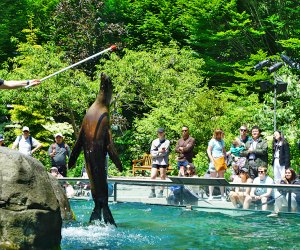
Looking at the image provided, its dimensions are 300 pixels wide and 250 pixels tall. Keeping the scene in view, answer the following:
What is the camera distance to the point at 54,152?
59.8 ft

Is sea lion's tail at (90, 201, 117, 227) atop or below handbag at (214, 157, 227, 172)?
below

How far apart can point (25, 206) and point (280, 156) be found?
9.20 metres

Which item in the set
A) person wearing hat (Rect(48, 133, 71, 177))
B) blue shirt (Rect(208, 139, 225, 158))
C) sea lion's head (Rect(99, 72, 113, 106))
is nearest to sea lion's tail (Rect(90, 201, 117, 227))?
sea lion's head (Rect(99, 72, 113, 106))

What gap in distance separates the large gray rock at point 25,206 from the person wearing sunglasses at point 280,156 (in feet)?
28.2

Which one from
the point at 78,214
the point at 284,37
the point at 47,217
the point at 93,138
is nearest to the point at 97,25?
the point at 284,37

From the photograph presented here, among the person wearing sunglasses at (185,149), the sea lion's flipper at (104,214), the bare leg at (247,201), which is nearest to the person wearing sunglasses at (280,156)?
the person wearing sunglasses at (185,149)

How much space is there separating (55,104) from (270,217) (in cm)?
1867

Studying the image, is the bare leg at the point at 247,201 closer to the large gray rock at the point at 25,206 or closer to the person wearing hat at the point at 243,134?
the person wearing hat at the point at 243,134

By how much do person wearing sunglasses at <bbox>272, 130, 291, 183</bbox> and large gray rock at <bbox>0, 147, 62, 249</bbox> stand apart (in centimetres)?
859

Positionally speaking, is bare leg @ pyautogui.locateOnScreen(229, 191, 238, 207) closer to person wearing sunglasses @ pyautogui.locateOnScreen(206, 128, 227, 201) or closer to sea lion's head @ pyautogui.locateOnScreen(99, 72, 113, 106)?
person wearing sunglasses @ pyautogui.locateOnScreen(206, 128, 227, 201)

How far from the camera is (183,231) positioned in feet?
37.7

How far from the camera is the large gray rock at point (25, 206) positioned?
841 centimetres

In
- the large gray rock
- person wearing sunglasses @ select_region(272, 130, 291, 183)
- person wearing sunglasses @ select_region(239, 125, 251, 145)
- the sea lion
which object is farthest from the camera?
person wearing sunglasses @ select_region(239, 125, 251, 145)

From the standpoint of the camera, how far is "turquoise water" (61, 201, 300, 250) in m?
10.1
